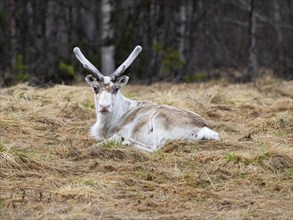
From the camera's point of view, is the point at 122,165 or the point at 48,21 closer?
the point at 122,165

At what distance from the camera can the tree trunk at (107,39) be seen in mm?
17719

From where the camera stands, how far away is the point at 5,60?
20719mm

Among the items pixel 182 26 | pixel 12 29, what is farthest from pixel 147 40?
pixel 12 29

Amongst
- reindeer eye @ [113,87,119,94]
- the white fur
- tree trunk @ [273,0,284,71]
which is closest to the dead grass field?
the white fur

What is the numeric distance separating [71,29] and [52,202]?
18025 mm

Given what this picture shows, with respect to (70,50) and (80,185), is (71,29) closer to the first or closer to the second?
(70,50)

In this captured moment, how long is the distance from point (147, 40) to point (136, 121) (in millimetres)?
13225

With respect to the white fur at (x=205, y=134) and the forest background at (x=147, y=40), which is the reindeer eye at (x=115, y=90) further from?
the forest background at (x=147, y=40)

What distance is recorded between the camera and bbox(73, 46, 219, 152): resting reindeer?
27.9ft

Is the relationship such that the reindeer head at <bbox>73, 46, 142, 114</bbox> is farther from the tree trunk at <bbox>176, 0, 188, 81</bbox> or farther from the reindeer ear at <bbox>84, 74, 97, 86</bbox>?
the tree trunk at <bbox>176, 0, 188, 81</bbox>

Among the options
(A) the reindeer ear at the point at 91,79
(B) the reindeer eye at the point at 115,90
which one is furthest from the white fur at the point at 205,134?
(A) the reindeer ear at the point at 91,79

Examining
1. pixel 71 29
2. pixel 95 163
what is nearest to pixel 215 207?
pixel 95 163

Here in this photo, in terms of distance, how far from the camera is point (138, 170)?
24.2 ft

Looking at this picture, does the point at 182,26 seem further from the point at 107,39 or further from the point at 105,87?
the point at 105,87
